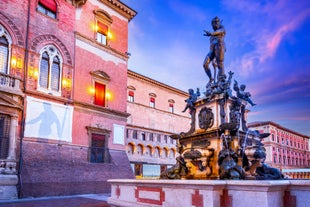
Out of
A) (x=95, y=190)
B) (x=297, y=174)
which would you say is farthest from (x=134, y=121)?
(x=297, y=174)

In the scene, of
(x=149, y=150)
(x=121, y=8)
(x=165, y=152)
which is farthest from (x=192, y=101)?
(x=165, y=152)

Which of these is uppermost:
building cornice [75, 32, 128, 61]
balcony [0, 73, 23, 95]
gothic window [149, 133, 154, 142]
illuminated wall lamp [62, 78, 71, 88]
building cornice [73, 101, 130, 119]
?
building cornice [75, 32, 128, 61]

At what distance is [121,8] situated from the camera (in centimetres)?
2286

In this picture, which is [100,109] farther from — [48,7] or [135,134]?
[135,134]

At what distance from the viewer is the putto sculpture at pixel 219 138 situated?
7.03 metres

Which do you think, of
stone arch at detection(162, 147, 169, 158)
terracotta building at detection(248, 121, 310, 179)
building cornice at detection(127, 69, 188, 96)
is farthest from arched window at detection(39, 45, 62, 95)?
terracotta building at detection(248, 121, 310, 179)

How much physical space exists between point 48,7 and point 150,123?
849 inches

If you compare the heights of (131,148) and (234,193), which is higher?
(131,148)

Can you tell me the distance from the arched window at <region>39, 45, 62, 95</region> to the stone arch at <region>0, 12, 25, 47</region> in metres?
1.49

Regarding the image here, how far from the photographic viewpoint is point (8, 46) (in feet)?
47.5

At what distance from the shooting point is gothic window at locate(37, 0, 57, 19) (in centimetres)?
1678

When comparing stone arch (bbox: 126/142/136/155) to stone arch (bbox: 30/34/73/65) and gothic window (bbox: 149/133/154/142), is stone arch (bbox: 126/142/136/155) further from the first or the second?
stone arch (bbox: 30/34/73/65)

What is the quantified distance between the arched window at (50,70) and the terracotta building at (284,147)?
4502 cm

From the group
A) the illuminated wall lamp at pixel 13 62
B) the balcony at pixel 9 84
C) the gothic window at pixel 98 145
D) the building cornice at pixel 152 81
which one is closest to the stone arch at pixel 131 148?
the building cornice at pixel 152 81
